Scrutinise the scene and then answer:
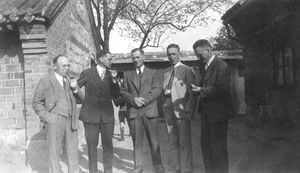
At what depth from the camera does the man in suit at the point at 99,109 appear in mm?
5914

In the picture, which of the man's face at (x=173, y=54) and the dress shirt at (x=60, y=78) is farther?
the man's face at (x=173, y=54)

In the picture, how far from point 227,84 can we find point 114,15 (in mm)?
16250

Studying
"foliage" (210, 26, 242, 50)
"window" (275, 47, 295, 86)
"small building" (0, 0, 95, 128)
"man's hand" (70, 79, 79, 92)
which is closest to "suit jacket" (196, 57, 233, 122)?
"man's hand" (70, 79, 79, 92)

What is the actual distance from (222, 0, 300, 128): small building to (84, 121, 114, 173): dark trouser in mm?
4714

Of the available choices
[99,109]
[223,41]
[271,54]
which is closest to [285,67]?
[271,54]

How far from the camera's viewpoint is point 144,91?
594 centimetres

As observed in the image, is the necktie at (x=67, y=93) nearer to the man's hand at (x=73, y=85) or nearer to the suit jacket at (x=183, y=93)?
the man's hand at (x=73, y=85)

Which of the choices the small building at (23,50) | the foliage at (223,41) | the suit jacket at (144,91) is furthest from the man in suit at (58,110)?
the foliage at (223,41)

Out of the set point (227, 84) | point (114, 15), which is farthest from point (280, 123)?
point (114, 15)

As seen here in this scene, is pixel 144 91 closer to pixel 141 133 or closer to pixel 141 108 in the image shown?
pixel 141 108

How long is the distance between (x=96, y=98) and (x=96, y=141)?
2.21 ft

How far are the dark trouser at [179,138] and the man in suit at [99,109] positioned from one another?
93cm

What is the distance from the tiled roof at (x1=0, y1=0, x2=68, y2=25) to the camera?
6.79 meters

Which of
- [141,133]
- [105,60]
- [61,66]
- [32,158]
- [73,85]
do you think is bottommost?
[32,158]
